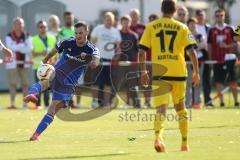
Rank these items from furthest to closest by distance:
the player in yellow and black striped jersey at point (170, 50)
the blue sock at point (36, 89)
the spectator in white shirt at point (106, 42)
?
the spectator in white shirt at point (106, 42), the blue sock at point (36, 89), the player in yellow and black striped jersey at point (170, 50)

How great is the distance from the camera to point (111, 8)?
31.2 metres

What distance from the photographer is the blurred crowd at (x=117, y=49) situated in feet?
73.5

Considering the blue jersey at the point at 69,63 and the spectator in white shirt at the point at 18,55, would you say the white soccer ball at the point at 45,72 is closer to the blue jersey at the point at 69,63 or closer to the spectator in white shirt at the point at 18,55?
the blue jersey at the point at 69,63

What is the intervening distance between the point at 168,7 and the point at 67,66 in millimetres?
3393

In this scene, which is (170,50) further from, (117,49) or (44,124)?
(117,49)

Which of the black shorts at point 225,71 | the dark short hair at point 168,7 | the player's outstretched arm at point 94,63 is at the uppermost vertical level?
the dark short hair at point 168,7

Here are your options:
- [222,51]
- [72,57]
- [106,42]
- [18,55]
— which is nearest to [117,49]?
[106,42]

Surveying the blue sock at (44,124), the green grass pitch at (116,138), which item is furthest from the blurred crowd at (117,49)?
the blue sock at (44,124)

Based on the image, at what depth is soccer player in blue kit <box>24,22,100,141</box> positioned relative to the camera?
14.4 metres

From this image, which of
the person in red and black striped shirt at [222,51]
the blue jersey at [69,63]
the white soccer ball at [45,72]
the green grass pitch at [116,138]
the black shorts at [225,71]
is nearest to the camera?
the green grass pitch at [116,138]

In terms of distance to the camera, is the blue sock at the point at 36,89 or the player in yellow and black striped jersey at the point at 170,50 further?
the blue sock at the point at 36,89

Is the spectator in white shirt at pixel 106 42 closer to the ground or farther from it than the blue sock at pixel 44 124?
farther from it

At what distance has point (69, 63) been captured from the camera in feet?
50.1

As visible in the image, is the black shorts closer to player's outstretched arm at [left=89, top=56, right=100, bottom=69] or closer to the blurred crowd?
the blurred crowd
